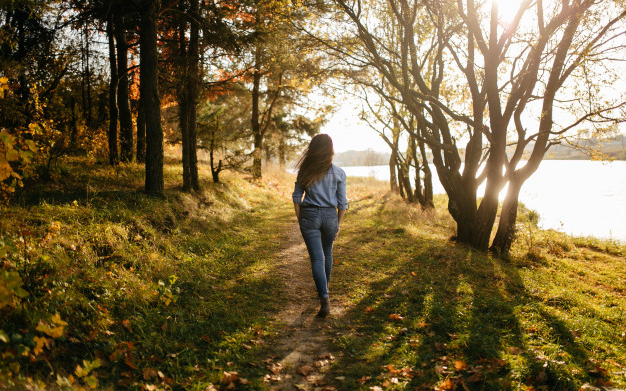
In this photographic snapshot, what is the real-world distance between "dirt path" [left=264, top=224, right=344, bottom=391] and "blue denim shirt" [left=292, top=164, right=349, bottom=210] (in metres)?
1.49

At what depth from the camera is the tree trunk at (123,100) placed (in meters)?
11.0

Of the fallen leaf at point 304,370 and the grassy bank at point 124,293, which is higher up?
the grassy bank at point 124,293

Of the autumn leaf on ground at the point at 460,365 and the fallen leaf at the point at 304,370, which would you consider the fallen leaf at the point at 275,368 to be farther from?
the autumn leaf on ground at the point at 460,365

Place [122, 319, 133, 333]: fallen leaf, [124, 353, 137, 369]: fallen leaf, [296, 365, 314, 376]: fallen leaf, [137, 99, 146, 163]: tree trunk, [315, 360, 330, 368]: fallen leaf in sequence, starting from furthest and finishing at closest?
[137, 99, 146, 163]: tree trunk, [122, 319, 133, 333]: fallen leaf, [315, 360, 330, 368]: fallen leaf, [296, 365, 314, 376]: fallen leaf, [124, 353, 137, 369]: fallen leaf

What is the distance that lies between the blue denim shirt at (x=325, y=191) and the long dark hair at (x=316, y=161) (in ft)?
0.23

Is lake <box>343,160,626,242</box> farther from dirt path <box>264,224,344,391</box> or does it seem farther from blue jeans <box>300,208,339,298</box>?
blue jeans <box>300,208,339,298</box>

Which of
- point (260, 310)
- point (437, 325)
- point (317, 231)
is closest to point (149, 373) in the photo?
point (260, 310)

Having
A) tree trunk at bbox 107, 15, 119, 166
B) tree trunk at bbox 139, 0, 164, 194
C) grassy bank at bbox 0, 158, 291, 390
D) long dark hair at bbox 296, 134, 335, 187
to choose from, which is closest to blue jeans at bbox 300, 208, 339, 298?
long dark hair at bbox 296, 134, 335, 187

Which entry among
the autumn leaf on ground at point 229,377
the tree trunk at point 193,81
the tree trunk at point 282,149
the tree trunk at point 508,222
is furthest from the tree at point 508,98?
the tree trunk at point 282,149

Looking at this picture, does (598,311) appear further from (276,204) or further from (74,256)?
(276,204)

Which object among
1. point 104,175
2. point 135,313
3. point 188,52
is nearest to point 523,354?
point 135,313

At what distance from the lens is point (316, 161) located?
457 centimetres

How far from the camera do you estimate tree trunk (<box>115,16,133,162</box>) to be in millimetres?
11047

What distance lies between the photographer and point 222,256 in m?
7.00
